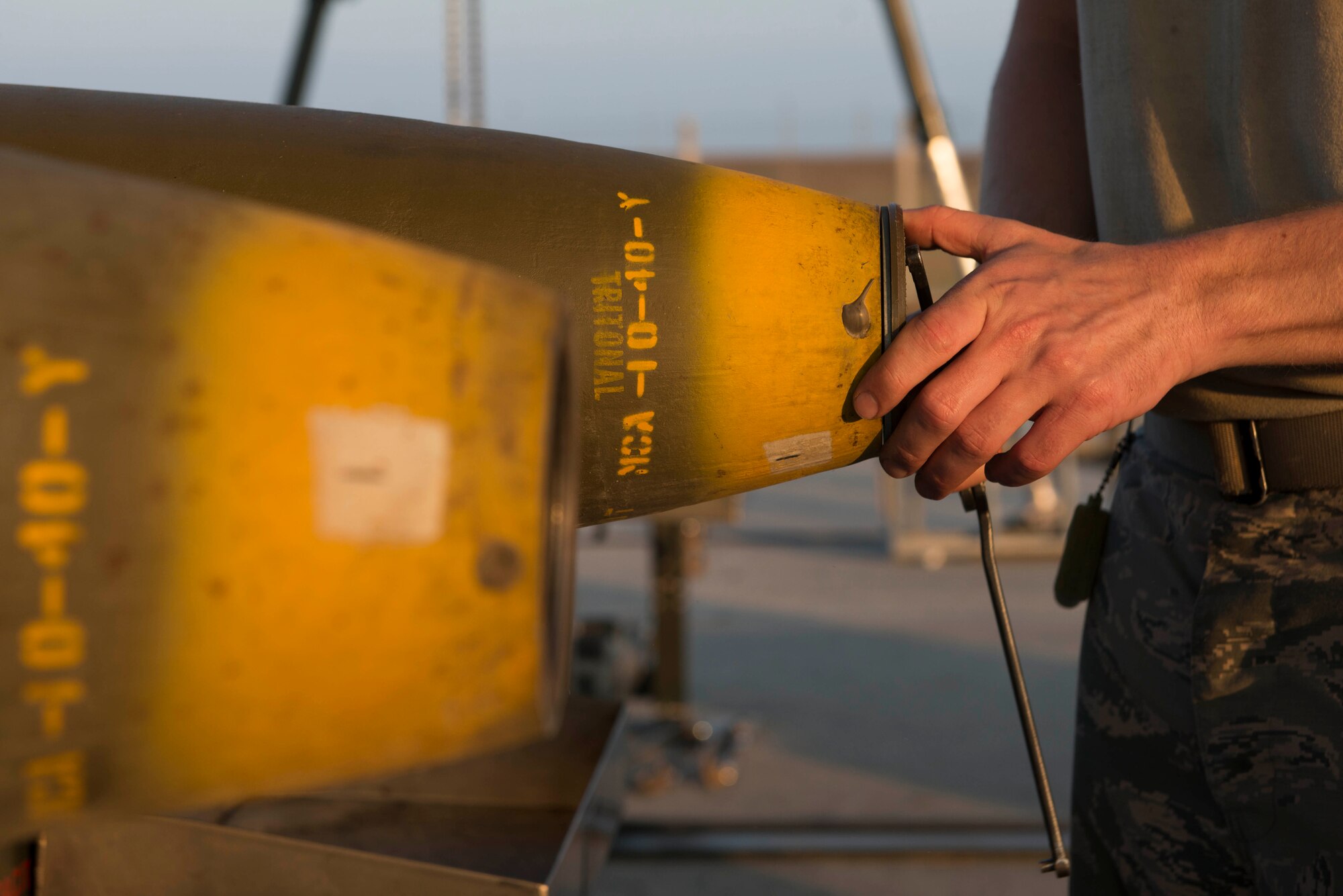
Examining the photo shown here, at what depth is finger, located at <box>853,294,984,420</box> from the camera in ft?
1.54

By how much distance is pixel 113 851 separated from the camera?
1.72 ft

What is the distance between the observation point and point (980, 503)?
0.60m

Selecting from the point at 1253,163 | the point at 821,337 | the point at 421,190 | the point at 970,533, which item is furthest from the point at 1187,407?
the point at 970,533

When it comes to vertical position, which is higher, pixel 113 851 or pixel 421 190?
pixel 421 190

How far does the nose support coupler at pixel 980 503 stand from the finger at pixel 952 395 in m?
0.03

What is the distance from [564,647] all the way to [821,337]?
0.80 feet

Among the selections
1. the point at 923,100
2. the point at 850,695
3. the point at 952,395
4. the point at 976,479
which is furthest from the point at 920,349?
the point at 850,695

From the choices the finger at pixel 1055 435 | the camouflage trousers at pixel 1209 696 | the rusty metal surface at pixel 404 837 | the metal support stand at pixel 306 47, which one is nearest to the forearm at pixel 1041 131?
the camouflage trousers at pixel 1209 696

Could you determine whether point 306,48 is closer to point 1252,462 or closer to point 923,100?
point 923,100

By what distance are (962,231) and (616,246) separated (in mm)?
193

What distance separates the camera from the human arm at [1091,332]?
47cm

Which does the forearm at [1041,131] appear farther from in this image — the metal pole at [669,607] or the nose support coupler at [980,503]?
the metal pole at [669,607]

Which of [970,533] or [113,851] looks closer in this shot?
[113,851]

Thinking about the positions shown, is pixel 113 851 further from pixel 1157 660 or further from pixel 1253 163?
pixel 1253 163
